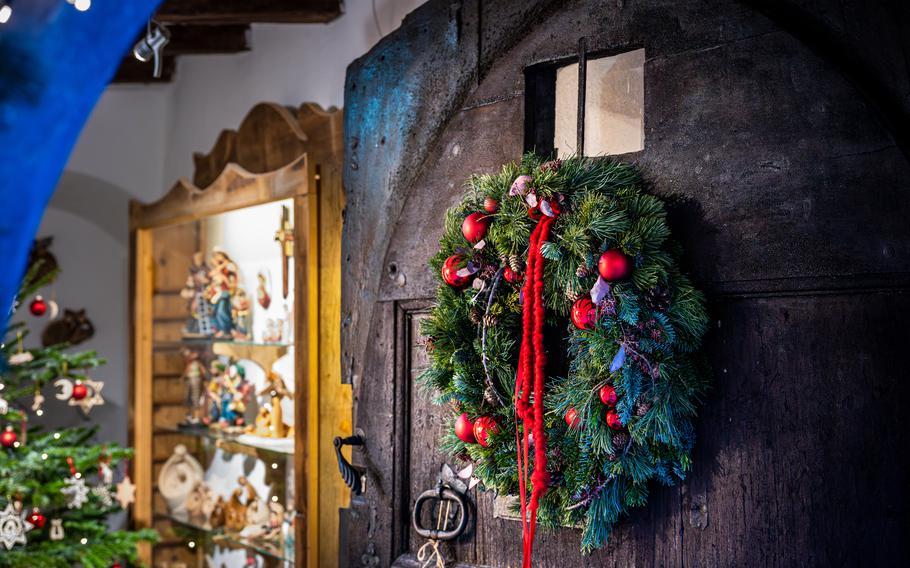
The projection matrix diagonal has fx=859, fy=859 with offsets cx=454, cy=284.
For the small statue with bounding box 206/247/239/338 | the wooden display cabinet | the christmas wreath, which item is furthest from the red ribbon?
the small statue with bounding box 206/247/239/338

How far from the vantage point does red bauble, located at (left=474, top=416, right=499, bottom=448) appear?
4.77 feet

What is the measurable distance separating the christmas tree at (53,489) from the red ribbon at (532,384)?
6.32ft

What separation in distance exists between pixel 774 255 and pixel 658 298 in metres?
0.18

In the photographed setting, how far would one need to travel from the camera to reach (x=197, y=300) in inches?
122

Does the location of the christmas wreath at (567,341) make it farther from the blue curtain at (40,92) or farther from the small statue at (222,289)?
the small statue at (222,289)

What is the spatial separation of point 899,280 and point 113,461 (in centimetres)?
266

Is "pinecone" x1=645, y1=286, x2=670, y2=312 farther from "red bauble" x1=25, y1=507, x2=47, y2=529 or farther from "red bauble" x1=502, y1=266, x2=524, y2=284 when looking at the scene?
"red bauble" x1=25, y1=507, x2=47, y2=529

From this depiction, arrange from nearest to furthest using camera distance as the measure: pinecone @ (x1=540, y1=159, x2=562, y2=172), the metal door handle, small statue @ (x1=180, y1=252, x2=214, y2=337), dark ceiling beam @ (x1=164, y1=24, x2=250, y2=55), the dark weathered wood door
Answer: the dark weathered wood door < pinecone @ (x1=540, y1=159, x2=562, y2=172) < the metal door handle < small statue @ (x1=180, y1=252, x2=214, y2=337) < dark ceiling beam @ (x1=164, y1=24, x2=250, y2=55)

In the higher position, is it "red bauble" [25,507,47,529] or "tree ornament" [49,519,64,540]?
"red bauble" [25,507,47,529]

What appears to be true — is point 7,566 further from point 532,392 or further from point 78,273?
point 532,392

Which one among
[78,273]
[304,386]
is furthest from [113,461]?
[78,273]

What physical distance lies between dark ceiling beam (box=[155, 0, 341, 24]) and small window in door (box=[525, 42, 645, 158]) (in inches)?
47.2

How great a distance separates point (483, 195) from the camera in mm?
1512

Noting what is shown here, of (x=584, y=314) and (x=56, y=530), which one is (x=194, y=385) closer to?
(x=56, y=530)
